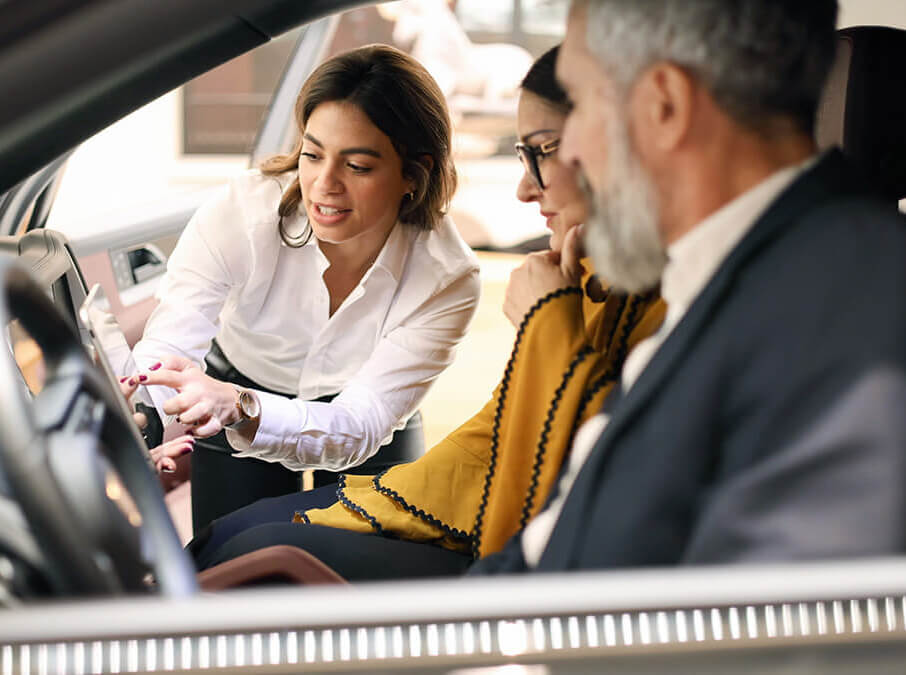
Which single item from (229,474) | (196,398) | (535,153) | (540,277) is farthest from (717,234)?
(229,474)

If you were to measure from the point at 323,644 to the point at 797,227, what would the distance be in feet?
1.83

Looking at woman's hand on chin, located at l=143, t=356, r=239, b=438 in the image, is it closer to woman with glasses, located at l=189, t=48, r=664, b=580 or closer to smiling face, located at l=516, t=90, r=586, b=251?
woman with glasses, located at l=189, t=48, r=664, b=580

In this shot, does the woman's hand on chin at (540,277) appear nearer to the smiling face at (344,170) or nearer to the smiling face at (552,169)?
the smiling face at (552,169)

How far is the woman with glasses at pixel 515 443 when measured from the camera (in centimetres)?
126

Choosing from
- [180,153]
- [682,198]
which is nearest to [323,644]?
[682,198]

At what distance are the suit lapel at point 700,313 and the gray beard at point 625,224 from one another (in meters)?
0.10

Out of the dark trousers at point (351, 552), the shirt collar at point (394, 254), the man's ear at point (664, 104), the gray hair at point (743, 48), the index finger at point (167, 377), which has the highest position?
the gray hair at point (743, 48)

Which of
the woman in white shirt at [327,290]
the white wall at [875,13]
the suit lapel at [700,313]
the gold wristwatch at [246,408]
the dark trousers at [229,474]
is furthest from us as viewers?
the dark trousers at [229,474]

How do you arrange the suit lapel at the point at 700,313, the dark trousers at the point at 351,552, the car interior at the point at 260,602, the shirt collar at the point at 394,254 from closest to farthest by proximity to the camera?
the car interior at the point at 260,602 → the suit lapel at the point at 700,313 → the dark trousers at the point at 351,552 → the shirt collar at the point at 394,254

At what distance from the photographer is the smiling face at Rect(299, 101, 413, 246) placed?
6.42ft

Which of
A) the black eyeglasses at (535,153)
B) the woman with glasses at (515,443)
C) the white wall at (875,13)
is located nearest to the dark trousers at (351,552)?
the woman with glasses at (515,443)

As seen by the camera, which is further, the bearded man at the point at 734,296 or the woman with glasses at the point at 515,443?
the woman with glasses at the point at 515,443

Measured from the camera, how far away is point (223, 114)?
23.7 feet

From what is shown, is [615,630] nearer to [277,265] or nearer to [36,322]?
[36,322]
